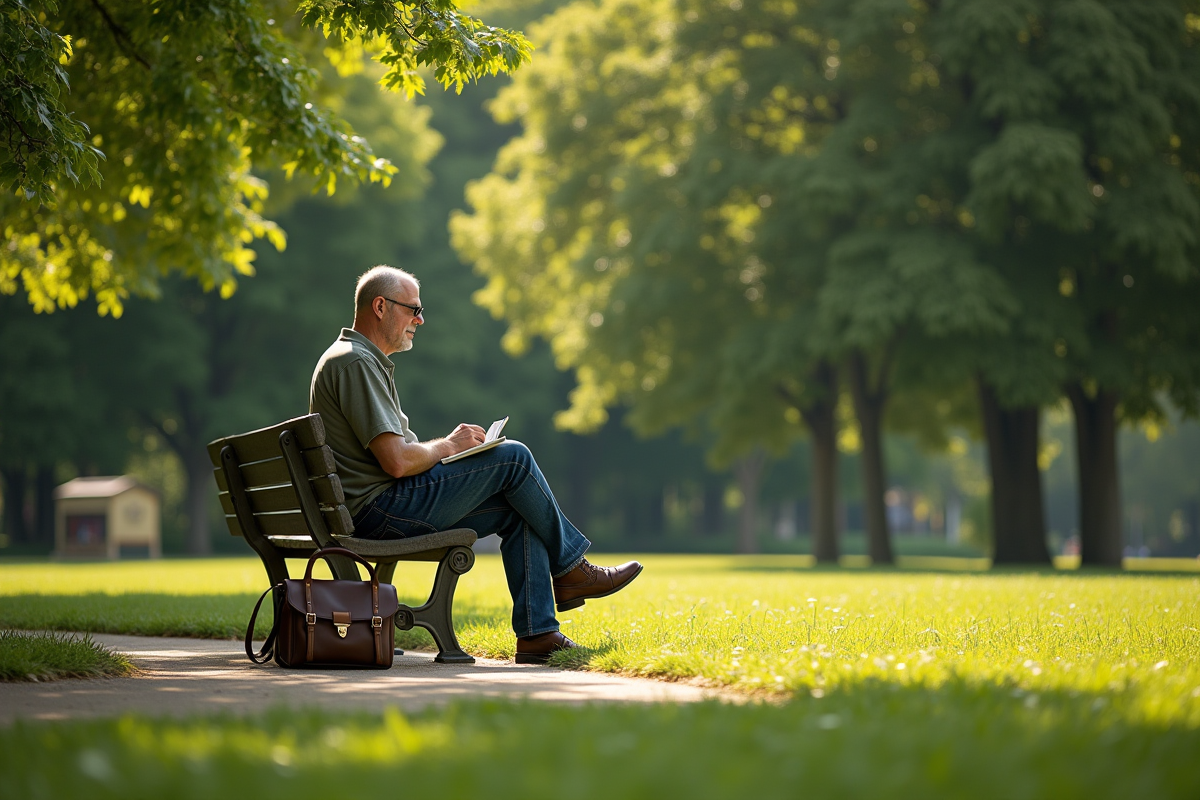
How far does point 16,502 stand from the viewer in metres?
39.2

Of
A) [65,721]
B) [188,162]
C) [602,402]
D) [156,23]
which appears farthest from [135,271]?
[602,402]

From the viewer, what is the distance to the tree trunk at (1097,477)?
23.7 metres

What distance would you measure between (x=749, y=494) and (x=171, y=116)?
1341 inches

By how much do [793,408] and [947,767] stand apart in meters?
25.1

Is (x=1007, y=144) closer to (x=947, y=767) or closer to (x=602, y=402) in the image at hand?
(x=602, y=402)

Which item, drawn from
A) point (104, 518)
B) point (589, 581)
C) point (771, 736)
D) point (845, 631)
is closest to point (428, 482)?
point (589, 581)

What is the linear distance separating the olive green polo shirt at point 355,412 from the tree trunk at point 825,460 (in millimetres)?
19831

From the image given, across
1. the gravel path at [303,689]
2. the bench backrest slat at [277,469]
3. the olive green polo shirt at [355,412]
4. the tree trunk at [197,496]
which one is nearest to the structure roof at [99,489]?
the tree trunk at [197,496]

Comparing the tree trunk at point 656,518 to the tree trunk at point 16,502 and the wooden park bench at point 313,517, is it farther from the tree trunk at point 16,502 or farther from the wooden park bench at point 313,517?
the wooden park bench at point 313,517

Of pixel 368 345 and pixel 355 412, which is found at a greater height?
pixel 368 345

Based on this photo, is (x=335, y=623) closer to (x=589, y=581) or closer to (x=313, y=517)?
(x=313, y=517)

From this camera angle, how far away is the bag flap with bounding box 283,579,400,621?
18.4ft

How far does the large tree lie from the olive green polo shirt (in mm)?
2368

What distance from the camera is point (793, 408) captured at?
91.1 ft
